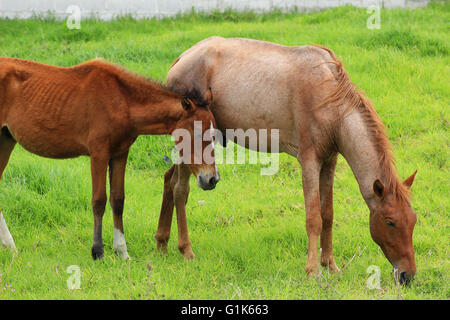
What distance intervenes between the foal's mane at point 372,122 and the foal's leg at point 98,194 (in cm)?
215

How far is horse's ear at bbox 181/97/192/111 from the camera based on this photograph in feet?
18.7

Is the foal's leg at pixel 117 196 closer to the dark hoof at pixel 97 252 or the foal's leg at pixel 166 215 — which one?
the dark hoof at pixel 97 252

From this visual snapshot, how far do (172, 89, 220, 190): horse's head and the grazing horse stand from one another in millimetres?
365

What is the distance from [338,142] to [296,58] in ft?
3.10

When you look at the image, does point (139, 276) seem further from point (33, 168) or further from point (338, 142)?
point (33, 168)

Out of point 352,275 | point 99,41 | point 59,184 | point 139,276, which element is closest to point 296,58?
point 352,275

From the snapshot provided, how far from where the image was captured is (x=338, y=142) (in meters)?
5.62

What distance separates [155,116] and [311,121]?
146cm

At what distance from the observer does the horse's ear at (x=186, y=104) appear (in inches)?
224

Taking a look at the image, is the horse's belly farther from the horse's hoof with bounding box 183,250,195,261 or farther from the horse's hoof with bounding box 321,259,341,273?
the horse's hoof with bounding box 183,250,195,261

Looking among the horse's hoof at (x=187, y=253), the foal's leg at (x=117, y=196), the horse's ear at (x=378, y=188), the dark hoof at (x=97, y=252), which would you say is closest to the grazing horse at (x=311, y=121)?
the horse's ear at (x=378, y=188)

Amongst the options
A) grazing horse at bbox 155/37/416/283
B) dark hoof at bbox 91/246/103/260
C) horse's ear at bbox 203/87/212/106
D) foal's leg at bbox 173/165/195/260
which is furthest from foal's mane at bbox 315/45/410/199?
dark hoof at bbox 91/246/103/260

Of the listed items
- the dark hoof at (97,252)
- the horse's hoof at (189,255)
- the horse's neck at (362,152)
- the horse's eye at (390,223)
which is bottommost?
the horse's hoof at (189,255)

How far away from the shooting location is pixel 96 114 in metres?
5.94
